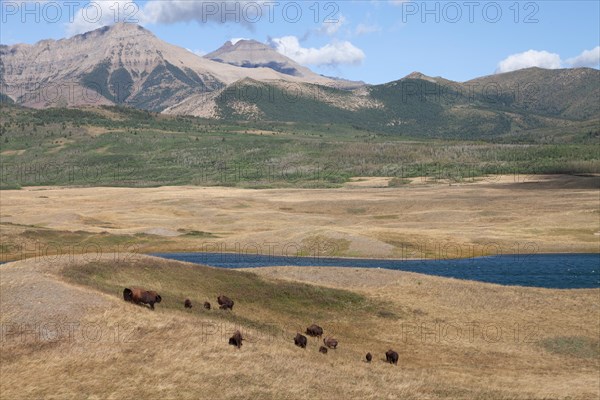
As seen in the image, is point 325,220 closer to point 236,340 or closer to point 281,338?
point 281,338

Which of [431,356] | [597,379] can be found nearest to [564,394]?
[597,379]

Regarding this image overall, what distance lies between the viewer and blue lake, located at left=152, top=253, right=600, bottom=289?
7431 centimetres

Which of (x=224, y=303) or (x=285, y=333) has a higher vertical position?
(x=224, y=303)

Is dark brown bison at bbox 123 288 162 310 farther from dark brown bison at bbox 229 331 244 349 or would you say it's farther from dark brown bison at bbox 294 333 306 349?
dark brown bison at bbox 294 333 306 349

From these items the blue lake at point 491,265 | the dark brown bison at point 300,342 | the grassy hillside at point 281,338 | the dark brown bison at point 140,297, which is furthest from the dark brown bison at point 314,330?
the blue lake at point 491,265

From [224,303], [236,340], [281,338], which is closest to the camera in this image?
[236,340]

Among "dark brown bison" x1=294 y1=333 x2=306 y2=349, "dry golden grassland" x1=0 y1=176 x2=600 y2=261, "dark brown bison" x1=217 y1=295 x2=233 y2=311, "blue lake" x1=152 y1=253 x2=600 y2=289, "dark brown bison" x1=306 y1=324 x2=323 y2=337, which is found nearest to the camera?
"dark brown bison" x1=294 y1=333 x2=306 y2=349

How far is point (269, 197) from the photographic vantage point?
163000 millimetres

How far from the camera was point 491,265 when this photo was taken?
84.0 metres

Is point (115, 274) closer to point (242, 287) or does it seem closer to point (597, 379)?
point (242, 287)

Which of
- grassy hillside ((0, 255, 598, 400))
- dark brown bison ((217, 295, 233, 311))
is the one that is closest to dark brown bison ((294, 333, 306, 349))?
grassy hillside ((0, 255, 598, 400))

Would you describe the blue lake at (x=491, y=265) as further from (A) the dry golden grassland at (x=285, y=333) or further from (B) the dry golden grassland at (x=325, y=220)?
(A) the dry golden grassland at (x=285, y=333)

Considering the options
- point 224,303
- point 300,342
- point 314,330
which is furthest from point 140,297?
point 314,330

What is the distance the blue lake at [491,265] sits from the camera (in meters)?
74.3
